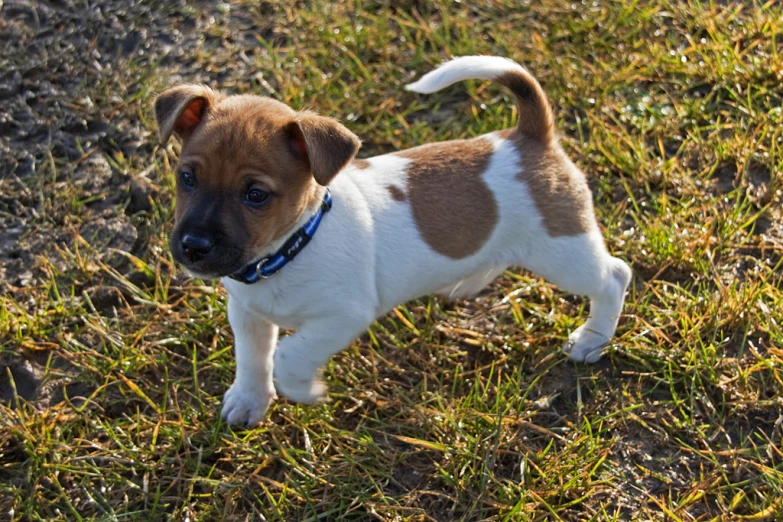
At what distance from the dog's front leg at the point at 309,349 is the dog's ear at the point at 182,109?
0.98m

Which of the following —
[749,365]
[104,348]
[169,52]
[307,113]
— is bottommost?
[749,365]

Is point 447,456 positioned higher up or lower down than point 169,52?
lower down

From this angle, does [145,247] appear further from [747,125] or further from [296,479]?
[747,125]

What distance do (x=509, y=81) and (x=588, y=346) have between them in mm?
1415

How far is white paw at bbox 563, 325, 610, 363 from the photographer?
447 cm

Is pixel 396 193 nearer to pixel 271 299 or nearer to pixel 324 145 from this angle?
pixel 324 145

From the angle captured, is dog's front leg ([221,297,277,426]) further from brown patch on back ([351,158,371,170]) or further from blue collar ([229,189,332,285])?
brown patch on back ([351,158,371,170])

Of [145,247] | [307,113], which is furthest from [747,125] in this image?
[145,247]

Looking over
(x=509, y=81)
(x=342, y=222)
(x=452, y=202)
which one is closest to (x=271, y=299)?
(x=342, y=222)

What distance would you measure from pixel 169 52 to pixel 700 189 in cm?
380

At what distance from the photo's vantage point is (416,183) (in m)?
3.96

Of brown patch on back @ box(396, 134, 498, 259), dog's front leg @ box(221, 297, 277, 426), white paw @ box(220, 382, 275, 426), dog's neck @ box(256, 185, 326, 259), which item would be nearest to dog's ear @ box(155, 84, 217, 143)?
dog's neck @ box(256, 185, 326, 259)

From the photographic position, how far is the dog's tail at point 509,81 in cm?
397

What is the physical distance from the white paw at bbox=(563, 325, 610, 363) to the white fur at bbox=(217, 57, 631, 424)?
5 centimetres
